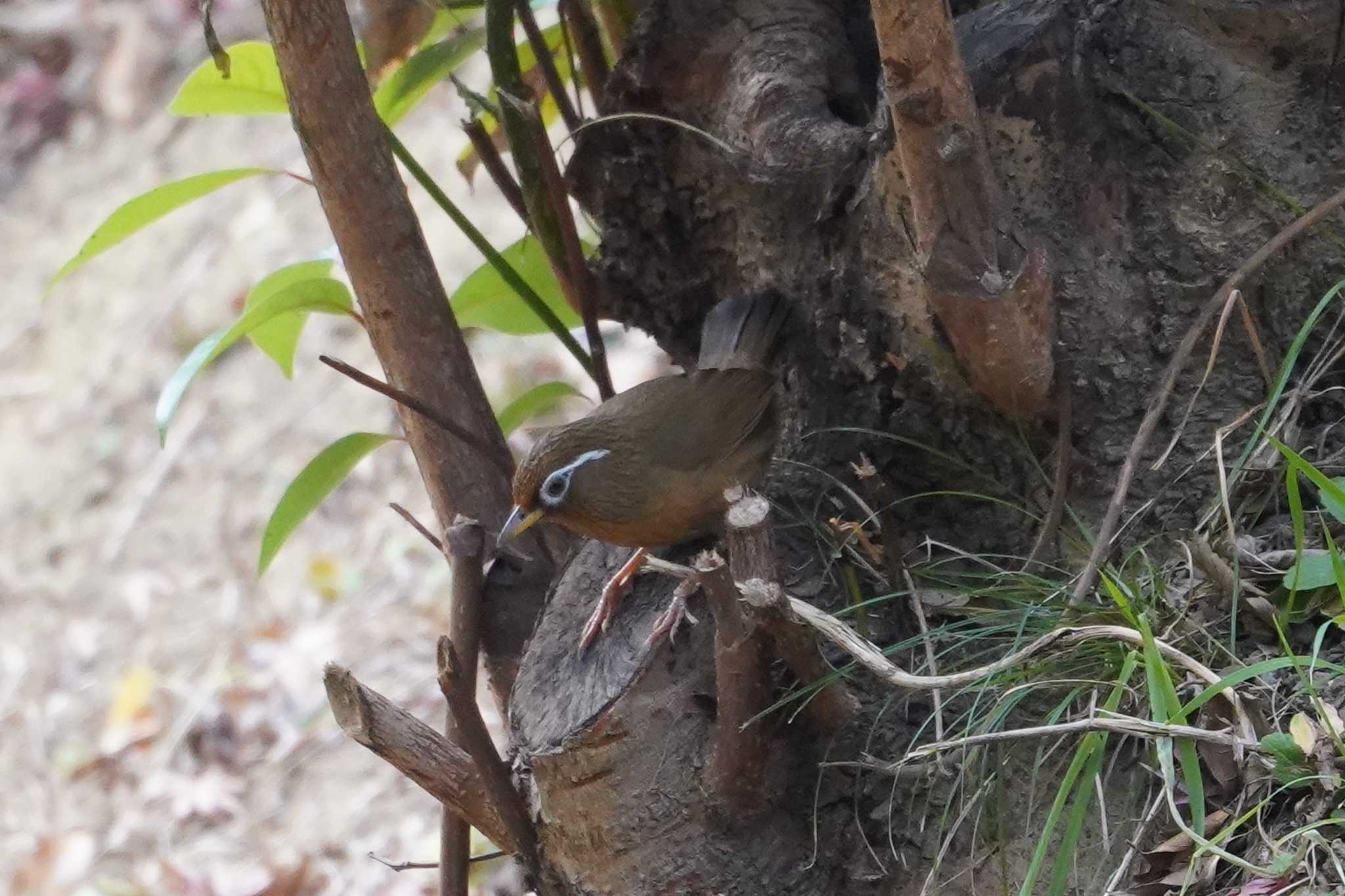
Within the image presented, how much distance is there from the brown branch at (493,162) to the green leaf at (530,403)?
0.36 metres

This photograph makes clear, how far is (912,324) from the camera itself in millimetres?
2361

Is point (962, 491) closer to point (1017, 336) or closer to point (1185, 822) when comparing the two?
point (1017, 336)

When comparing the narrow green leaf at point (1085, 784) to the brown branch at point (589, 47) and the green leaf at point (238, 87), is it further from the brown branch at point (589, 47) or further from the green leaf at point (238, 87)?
the green leaf at point (238, 87)

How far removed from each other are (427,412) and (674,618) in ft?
2.25

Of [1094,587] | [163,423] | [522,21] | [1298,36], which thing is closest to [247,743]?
[163,423]

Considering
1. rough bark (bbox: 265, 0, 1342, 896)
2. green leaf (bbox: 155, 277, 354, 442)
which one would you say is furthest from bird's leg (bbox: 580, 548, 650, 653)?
green leaf (bbox: 155, 277, 354, 442)

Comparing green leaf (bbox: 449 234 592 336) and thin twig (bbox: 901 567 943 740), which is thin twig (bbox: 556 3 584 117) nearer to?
green leaf (bbox: 449 234 592 336)

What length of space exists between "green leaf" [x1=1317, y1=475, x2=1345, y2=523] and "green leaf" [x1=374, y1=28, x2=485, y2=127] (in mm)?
1733

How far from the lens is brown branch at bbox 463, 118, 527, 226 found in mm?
2559

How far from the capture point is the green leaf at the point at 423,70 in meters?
2.71

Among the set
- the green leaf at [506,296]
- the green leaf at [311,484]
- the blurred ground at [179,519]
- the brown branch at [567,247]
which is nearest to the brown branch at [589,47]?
the brown branch at [567,247]

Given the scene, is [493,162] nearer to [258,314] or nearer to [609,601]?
[258,314]

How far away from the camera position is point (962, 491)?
7.80ft

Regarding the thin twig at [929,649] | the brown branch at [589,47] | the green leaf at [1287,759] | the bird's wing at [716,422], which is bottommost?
the green leaf at [1287,759]
